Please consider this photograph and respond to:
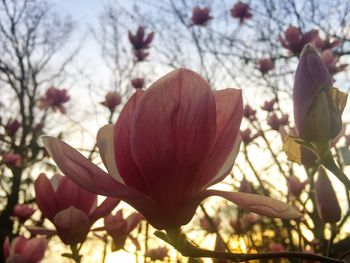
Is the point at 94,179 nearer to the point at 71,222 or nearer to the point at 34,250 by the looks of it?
the point at 71,222

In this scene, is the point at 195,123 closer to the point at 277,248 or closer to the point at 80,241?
the point at 80,241

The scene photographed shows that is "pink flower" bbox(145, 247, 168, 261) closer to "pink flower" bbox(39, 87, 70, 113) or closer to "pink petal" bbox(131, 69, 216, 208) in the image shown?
"pink petal" bbox(131, 69, 216, 208)

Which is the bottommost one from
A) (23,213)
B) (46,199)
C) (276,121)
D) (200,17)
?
(46,199)

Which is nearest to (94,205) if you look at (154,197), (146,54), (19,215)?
(154,197)

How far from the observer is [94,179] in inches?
17.4

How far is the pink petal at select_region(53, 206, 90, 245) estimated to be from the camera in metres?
0.74

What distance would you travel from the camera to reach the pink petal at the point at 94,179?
44 centimetres

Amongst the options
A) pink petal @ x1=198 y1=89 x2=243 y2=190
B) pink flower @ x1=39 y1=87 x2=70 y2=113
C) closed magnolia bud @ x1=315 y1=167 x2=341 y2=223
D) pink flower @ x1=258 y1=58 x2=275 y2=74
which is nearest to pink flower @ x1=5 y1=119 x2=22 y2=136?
pink flower @ x1=39 y1=87 x2=70 y2=113

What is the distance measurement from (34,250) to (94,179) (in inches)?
38.9

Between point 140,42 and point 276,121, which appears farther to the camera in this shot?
point 140,42

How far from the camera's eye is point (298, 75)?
545 mm

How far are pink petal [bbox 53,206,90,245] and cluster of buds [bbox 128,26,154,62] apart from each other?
263cm

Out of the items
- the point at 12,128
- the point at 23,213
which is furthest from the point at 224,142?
the point at 12,128

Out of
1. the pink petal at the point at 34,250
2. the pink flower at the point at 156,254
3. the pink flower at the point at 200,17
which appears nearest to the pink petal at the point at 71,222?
the pink petal at the point at 34,250
